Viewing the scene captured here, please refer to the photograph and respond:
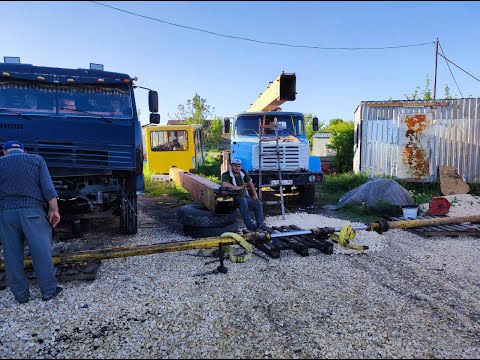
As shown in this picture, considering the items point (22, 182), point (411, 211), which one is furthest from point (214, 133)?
point (22, 182)

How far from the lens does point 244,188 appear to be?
256 inches

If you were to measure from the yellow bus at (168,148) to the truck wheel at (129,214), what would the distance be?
26.7 feet

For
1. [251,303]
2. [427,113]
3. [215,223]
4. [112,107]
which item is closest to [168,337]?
[251,303]

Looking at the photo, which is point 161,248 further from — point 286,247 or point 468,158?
point 468,158

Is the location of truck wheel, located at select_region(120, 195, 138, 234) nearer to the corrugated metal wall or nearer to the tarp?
the tarp

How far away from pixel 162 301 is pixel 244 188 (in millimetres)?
3103

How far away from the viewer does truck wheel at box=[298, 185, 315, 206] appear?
9.44 metres

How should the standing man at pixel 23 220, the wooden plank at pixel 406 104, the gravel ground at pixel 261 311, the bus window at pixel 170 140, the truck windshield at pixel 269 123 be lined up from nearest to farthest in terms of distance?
the gravel ground at pixel 261 311 < the standing man at pixel 23 220 < the truck windshield at pixel 269 123 < the wooden plank at pixel 406 104 < the bus window at pixel 170 140

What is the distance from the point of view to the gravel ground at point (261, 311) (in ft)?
9.48

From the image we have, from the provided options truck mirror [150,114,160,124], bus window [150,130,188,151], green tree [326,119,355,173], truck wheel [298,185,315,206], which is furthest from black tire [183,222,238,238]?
green tree [326,119,355,173]

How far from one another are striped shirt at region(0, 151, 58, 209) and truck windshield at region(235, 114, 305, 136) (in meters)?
6.25

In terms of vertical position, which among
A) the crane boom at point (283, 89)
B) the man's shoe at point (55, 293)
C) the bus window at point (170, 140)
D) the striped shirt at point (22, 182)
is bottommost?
the man's shoe at point (55, 293)

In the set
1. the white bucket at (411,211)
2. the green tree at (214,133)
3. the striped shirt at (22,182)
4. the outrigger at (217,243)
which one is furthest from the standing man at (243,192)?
the green tree at (214,133)

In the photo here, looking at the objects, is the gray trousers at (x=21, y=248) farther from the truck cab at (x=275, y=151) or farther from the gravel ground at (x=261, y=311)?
the truck cab at (x=275, y=151)
